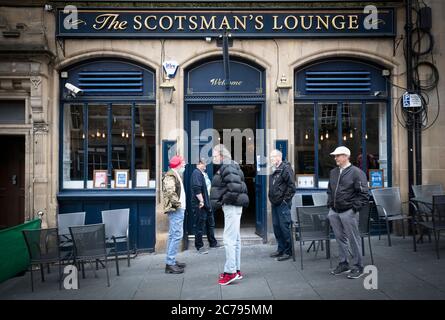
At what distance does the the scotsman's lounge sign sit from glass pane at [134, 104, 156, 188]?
163cm

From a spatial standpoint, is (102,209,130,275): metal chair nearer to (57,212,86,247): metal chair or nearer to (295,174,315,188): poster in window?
(57,212,86,247): metal chair

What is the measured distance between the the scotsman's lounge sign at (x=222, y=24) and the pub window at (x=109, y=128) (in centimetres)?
79

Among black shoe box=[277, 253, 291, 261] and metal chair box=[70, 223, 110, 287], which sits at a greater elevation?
metal chair box=[70, 223, 110, 287]

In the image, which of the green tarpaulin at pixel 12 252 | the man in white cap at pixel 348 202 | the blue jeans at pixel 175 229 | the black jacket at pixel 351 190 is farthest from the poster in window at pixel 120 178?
the black jacket at pixel 351 190

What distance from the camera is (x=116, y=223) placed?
308 inches

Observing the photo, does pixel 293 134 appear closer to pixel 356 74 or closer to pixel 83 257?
pixel 356 74

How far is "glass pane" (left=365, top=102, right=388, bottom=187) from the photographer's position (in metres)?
9.50

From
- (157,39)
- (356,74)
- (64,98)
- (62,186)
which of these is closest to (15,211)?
(62,186)

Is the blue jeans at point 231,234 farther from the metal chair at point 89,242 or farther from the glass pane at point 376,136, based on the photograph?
the glass pane at point 376,136

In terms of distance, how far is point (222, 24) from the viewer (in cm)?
901

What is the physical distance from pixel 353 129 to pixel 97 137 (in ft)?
19.0

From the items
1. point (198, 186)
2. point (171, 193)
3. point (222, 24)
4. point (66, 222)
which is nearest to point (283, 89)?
point (222, 24)

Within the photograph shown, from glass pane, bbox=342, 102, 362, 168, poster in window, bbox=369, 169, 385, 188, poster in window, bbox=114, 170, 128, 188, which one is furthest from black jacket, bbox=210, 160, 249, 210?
poster in window, bbox=369, 169, 385, 188

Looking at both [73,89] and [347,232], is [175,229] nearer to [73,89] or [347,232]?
[347,232]
